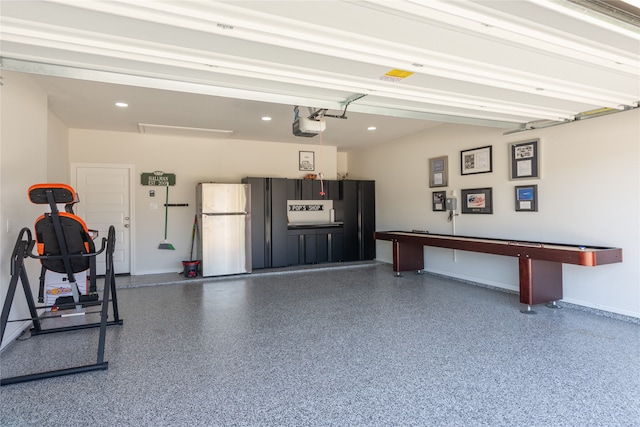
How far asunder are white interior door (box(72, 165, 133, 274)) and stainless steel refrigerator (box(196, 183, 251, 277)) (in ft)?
4.20

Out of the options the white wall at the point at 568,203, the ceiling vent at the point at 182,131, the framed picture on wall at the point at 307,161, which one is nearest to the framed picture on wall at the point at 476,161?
the white wall at the point at 568,203

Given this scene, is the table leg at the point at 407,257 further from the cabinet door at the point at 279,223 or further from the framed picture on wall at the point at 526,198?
the cabinet door at the point at 279,223

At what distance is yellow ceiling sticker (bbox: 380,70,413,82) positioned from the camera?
8.39 ft

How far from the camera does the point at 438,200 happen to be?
20.0 feet

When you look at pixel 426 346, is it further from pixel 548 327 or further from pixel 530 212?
pixel 530 212

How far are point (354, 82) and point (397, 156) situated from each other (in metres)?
4.52

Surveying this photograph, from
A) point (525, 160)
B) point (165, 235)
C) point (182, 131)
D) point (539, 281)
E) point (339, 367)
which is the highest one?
point (182, 131)

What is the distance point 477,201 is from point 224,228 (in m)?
4.16

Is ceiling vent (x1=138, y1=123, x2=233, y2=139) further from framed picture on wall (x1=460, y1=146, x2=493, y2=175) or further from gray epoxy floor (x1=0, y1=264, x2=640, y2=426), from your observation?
framed picture on wall (x1=460, y1=146, x2=493, y2=175)

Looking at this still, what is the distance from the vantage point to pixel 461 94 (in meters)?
3.07

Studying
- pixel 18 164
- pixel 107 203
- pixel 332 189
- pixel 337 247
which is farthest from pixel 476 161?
pixel 107 203

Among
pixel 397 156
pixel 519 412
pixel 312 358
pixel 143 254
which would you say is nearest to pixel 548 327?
pixel 519 412

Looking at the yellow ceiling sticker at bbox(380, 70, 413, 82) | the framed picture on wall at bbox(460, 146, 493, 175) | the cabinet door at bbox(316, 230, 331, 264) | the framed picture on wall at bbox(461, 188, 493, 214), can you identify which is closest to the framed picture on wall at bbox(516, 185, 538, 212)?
the framed picture on wall at bbox(461, 188, 493, 214)

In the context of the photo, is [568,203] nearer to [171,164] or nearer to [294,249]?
[294,249]
